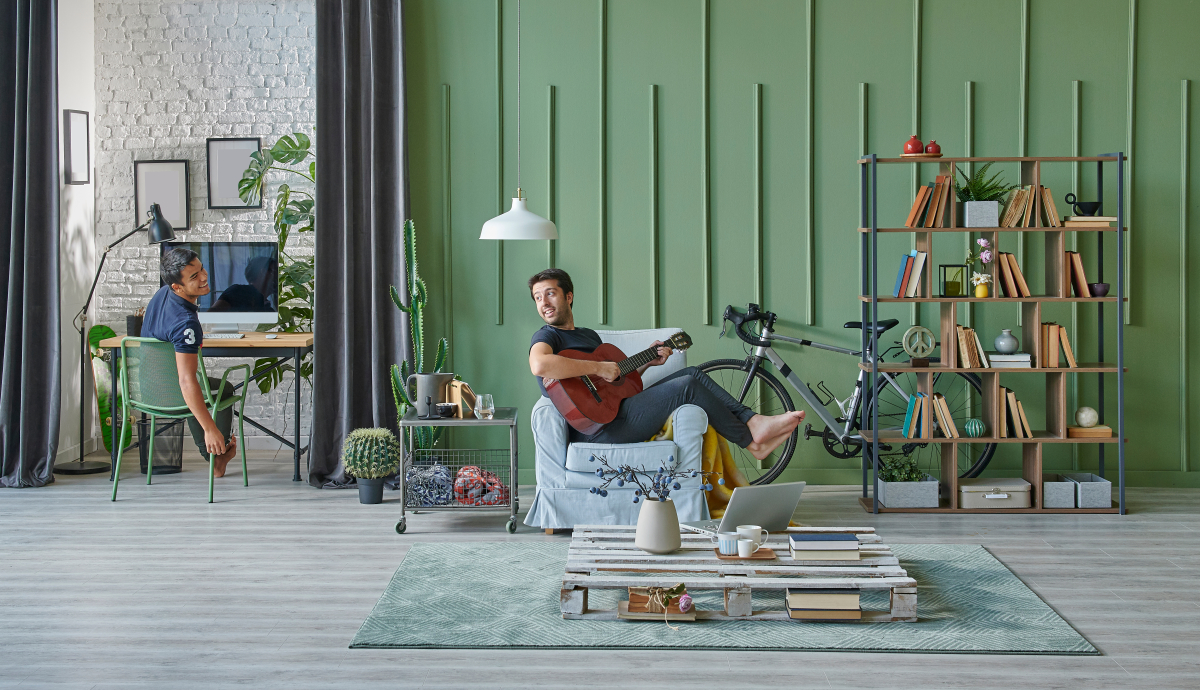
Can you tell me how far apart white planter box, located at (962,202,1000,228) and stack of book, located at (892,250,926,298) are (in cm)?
27

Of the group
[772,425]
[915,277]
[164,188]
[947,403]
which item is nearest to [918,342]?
[915,277]

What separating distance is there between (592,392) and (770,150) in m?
1.83

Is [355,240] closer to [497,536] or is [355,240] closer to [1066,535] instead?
[497,536]

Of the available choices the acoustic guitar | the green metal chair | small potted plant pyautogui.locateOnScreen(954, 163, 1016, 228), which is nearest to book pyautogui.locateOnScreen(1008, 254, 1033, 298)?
small potted plant pyautogui.locateOnScreen(954, 163, 1016, 228)

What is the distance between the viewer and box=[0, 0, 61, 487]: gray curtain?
5.03 meters

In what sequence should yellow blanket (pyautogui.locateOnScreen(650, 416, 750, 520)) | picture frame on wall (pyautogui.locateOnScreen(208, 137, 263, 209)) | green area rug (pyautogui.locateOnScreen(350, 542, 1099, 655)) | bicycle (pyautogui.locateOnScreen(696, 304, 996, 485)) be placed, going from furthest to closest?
picture frame on wall (pyautogui.locateOnScreen(208, 137, 263, 209))
bicycle (pyautogui.locateOnScreen(696, 304, 996, 485))
yellow blanket (pyautogui.locateOnScreen(650, 416, 750, 520))
green area rug (pyautogui.locateOnScreen(350, 542, 1099, 655))

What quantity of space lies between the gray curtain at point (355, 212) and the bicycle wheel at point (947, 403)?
101 inches

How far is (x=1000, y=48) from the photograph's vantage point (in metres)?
4.94

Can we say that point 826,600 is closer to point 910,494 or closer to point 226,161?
point 910,494

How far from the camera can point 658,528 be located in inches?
120

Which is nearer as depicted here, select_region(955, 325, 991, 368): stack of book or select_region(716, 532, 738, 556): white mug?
select_region(716, 532, 738, 556): white mug

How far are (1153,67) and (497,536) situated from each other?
4.07 m

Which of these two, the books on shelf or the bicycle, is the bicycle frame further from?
the books on shelf

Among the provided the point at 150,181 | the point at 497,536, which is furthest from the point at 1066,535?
the point at 150,181
